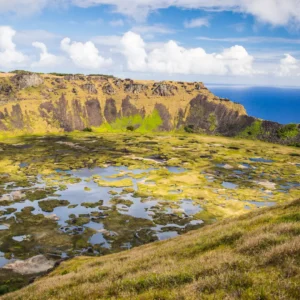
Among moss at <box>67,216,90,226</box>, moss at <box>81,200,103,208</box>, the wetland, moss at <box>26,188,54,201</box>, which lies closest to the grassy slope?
the wetland

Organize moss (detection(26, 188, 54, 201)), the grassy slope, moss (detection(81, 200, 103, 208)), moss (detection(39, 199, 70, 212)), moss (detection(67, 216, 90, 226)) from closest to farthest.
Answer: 1. the grassy slope
2. moss (detection(67, 216, 90, 226))
3. moss (detection(39, 199, 70, 212))
4. moss (detection(81, 200, 103, 208))
5. moss (detection(26, 188, 54, 201))

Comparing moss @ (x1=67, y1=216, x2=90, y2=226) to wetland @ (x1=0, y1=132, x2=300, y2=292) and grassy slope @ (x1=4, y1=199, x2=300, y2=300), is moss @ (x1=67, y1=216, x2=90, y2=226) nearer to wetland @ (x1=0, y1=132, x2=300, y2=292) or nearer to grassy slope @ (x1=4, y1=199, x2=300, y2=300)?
wetland @ (x1=0, y1=132, x2=300, y2=292)

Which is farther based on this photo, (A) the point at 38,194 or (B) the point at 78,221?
(A) the point at 38,194

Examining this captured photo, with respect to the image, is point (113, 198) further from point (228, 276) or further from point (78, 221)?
point (228, 276)

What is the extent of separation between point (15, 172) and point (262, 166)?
139743 mm

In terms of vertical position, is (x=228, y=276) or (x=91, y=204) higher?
(x=228, y=276)

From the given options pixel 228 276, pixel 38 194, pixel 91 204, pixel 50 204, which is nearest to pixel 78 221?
pixel 91 204

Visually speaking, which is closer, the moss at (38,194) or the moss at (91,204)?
the moss at (91,204)

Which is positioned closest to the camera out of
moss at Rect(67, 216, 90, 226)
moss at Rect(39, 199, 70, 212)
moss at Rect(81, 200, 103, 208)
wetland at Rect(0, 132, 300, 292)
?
wetland at Rect(0, 132, 300, 292)

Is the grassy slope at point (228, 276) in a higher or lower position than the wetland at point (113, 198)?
higher

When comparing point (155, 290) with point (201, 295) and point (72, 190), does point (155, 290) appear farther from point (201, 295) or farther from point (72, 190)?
point (72, 190)

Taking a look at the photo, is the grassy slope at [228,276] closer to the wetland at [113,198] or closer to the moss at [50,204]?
the wetland at [113,198]

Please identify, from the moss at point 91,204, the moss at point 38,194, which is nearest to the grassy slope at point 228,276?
the moss at point 91,204

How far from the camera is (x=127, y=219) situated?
9994 cm
